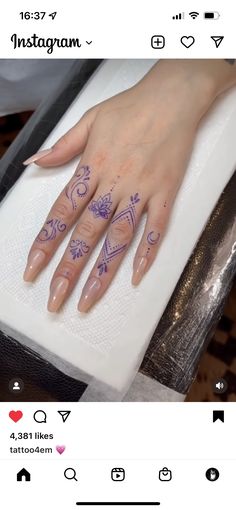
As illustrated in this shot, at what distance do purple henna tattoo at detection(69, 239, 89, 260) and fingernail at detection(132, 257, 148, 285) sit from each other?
0.07 meters

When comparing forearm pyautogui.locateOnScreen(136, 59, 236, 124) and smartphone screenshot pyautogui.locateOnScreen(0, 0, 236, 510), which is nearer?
smartphone screenshot pyautogui.locateOnScreen(0, 0, 236, 510)

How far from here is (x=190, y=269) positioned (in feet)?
2.37

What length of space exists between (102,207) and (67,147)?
0.10 meters

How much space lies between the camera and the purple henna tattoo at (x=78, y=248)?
0.65 metres
